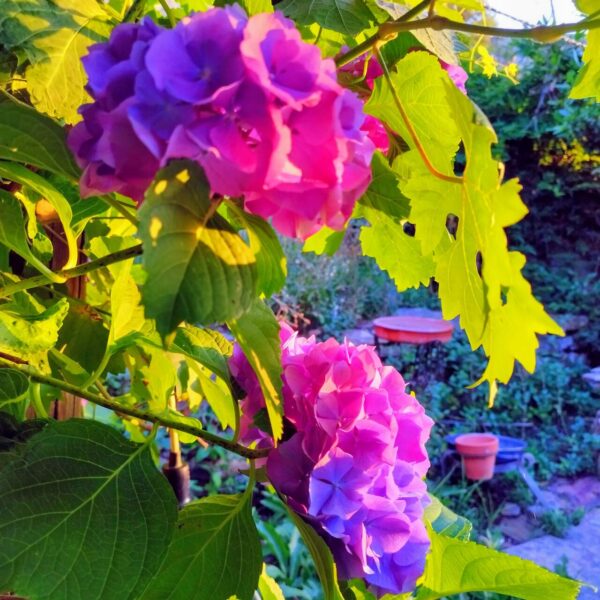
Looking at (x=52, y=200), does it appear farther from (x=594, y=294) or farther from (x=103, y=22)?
(x=594, y=294)

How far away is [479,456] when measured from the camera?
9.57 feet

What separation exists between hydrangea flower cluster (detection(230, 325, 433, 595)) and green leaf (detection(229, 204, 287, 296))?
95mm

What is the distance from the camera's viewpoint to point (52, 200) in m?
0.34

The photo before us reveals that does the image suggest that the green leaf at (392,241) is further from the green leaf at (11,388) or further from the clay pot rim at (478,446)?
the clay pot rim at (478,446)

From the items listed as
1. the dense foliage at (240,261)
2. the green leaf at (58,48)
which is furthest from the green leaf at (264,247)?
the green leaf at (58,48)

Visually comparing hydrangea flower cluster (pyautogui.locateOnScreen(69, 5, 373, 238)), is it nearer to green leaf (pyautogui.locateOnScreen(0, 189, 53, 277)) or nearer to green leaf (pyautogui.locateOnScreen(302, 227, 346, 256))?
green leaf (pyautogui.locateOnScreen(0, 189, 53, 277))

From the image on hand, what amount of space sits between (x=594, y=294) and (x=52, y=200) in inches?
176

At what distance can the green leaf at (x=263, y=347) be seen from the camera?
29 cm

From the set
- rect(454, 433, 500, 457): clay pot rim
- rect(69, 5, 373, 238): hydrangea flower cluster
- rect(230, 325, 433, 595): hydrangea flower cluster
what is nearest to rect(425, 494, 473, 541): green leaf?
rect(230, 325, 433, 595): hydrangea flower cluster

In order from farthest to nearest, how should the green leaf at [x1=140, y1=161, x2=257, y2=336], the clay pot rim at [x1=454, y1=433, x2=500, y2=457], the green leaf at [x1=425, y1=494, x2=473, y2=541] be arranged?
the clay pot rim at [x1=454, y1=433, x2=500, y2=457] → the green leaf at [x1=425, y1=494, x2=473, y2=541] → the green leaf at [x1=140, y1=161, x2=257, y2=336]

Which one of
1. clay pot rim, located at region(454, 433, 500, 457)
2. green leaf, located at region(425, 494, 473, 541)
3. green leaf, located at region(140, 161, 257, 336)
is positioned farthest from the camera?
clay pot rim, located at region(454, 433, 500, 457)

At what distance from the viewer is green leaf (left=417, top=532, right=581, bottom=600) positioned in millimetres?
408

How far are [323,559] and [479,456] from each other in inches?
107

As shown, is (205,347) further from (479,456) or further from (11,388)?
(479,456)
